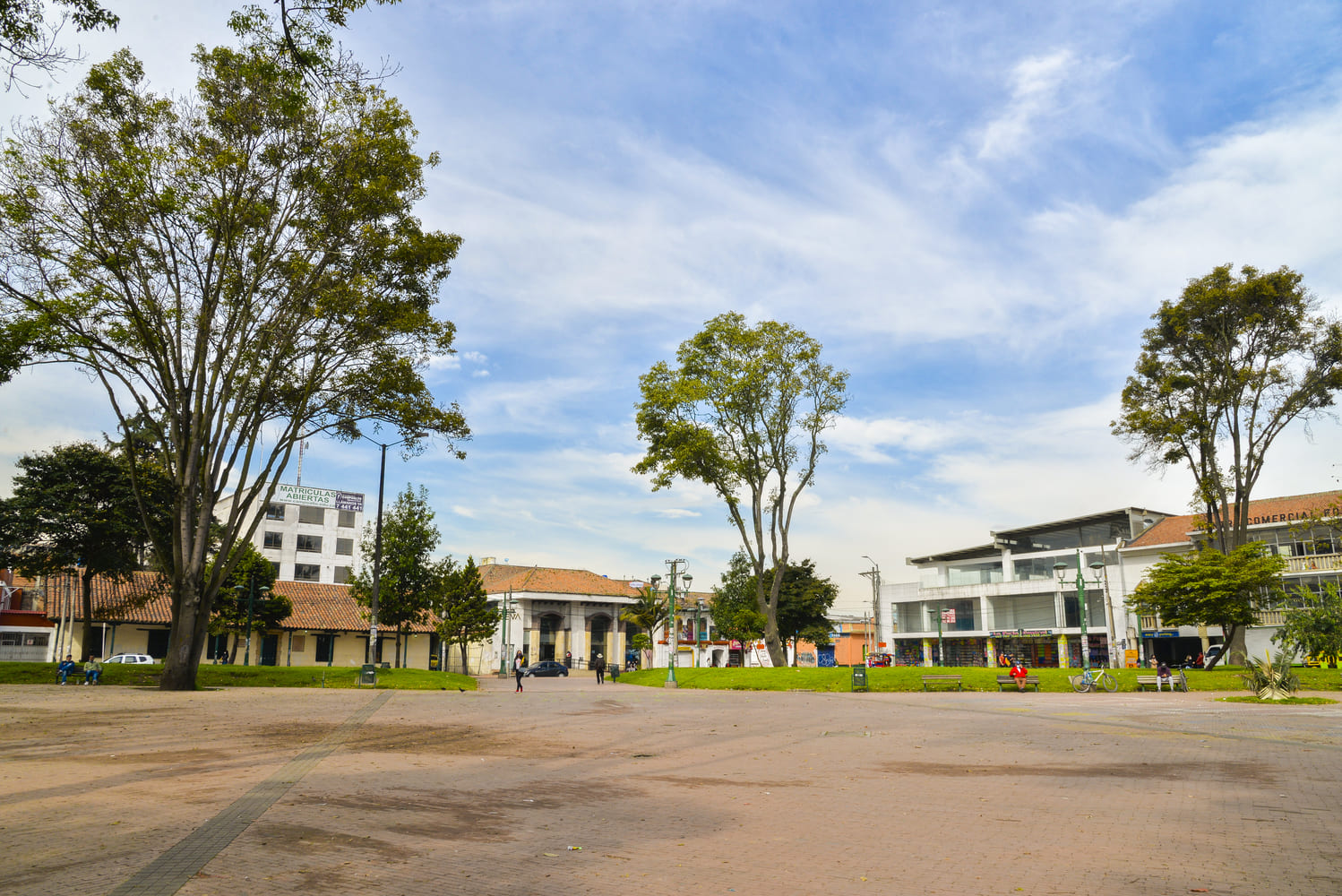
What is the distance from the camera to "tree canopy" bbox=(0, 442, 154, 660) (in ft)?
119

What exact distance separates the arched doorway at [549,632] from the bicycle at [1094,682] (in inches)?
1965

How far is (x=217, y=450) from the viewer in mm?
24672

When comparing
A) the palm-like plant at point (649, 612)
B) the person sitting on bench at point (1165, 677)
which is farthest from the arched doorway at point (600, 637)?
the person sitting on bench at point (1165, 677)

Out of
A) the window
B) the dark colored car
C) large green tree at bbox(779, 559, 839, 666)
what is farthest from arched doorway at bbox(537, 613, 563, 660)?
the window

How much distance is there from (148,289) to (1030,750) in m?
22.8

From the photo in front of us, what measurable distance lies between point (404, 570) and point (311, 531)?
33805 millimetres

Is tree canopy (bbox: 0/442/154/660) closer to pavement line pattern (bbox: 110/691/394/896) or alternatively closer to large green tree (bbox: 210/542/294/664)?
large green tree (bbox: 210/542/294/664)

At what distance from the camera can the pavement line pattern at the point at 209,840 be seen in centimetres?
523

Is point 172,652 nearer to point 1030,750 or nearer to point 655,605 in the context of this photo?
point 1030,750

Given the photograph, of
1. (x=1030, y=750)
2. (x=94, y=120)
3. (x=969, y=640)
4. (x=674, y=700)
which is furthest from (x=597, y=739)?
(x=969, y=640)

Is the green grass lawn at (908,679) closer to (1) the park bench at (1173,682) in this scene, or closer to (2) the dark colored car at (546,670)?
(1) the park bench at (1173,682)

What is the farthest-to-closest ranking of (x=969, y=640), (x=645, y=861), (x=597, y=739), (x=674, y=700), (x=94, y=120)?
(x=969, y=640) → (x=674, y=700) → (x=94, y=120) → (x=597, y=739) → (x=645, y=861)

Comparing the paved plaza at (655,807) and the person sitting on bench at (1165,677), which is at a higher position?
the paved plaza at (655,807)

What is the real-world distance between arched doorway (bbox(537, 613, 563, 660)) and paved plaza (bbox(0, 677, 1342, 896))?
57.6 meters
